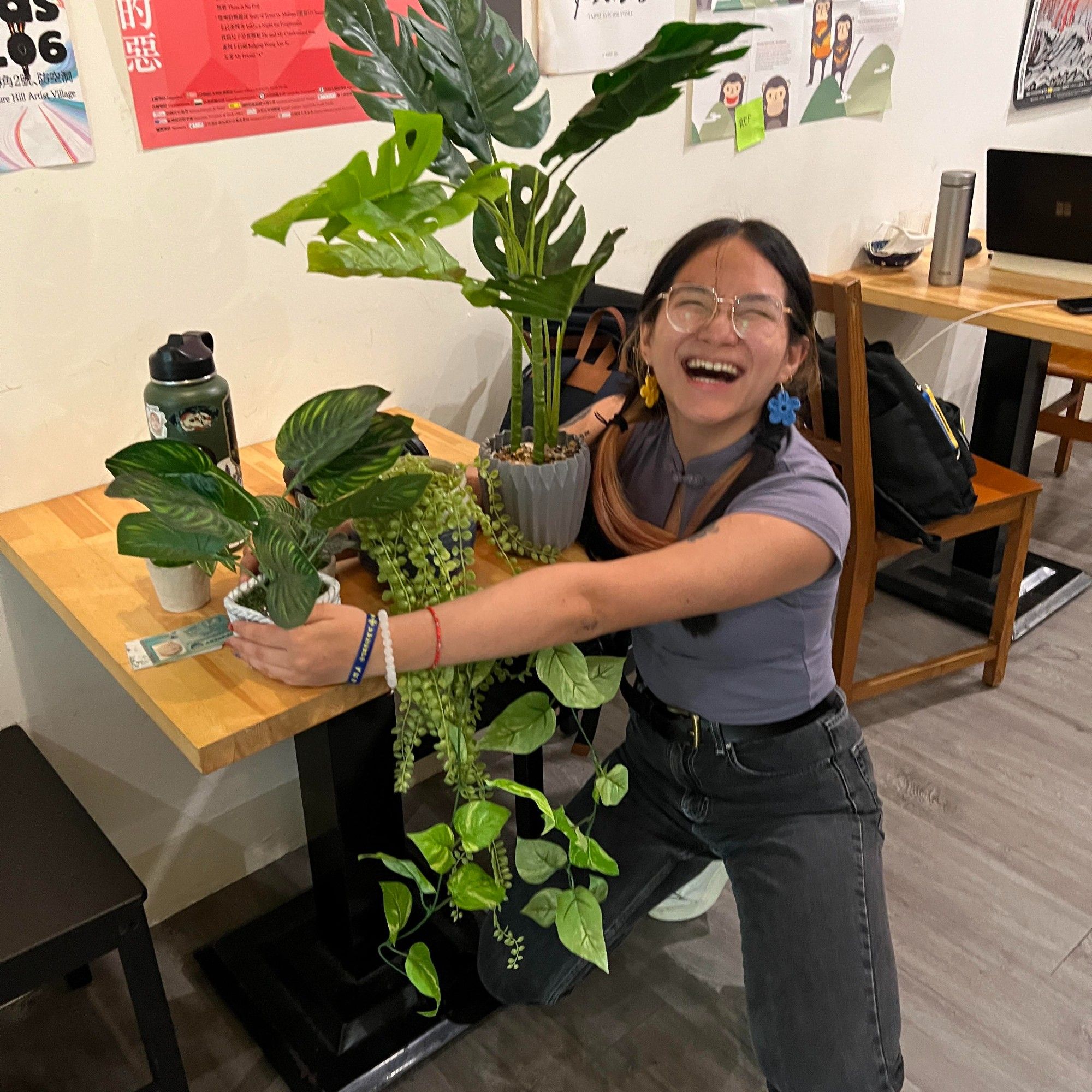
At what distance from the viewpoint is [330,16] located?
1.17 metres

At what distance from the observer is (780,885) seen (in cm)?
134

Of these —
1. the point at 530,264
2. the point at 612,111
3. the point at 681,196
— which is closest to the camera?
the point at 612,111

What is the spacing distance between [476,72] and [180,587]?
26.2 inches

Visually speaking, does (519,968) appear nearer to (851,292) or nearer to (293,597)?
(293,597)

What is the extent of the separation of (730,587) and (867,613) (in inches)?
64.4

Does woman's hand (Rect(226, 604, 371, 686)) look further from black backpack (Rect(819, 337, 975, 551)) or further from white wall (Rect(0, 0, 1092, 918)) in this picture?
black backpack (Rect(819, 337, 975, 551))

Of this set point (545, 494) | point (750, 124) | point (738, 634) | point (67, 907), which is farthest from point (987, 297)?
point (67, 907)

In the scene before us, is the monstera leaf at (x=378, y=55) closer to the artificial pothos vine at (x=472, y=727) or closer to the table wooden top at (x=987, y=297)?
the artificial pothos vine at (x=472, y=727)

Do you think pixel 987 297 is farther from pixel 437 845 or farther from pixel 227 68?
pixel 437 845

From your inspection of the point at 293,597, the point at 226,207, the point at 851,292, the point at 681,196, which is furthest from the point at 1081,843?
the point at 226,207

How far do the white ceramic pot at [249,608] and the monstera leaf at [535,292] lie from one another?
1.09 feet

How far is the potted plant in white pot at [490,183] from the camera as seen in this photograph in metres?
0.94

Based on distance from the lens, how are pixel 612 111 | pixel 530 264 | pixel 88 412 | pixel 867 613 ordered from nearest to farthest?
pixel 612 111
pixel 530 264
pixel 88 412
pixel 867 613

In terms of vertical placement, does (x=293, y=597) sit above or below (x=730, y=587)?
above
